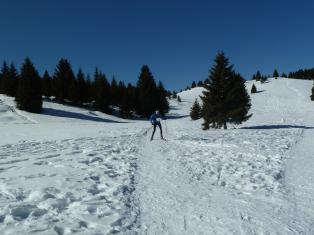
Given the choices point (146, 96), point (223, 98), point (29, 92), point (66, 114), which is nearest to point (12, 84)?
point (29, 92)

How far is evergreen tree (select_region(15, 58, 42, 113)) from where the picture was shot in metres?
46.8

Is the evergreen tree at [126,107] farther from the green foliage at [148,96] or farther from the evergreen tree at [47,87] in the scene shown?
the evergreen tree at [47,87]

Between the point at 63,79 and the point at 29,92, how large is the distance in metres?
18.3

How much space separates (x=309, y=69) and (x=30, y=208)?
196m

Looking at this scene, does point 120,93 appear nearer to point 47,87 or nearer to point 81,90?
point 81,90

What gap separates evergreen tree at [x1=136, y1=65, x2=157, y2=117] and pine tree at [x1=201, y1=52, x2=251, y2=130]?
36420 millimetres

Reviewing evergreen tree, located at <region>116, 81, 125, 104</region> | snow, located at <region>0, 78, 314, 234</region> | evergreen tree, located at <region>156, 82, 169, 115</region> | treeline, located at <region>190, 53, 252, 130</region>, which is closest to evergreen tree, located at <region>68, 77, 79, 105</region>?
evergreen tree, located at <region>116, 81, 125, 104</region>

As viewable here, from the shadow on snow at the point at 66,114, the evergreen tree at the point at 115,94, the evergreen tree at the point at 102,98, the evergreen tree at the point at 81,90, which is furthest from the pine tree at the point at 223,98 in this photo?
the evergreen tree at the point at 115,94

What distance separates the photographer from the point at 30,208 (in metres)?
6.00

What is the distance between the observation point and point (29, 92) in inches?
1849

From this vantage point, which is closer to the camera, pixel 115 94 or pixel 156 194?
pixel 156 194

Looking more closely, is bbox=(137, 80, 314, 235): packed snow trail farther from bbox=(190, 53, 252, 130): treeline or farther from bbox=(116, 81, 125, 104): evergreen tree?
bbox=(116, 81, 125, 104): evergreen tree

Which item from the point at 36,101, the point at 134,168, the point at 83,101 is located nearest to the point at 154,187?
the point at 134,168

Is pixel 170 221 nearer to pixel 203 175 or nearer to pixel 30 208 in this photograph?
pixel 30 208
